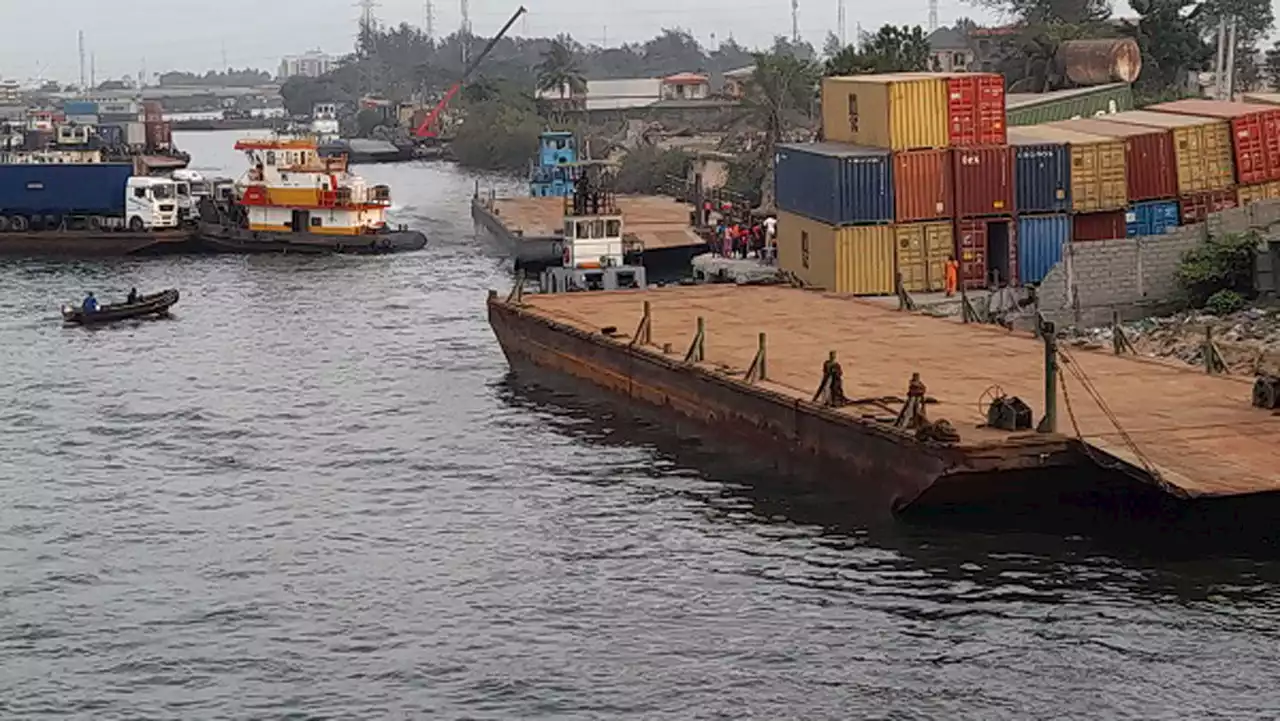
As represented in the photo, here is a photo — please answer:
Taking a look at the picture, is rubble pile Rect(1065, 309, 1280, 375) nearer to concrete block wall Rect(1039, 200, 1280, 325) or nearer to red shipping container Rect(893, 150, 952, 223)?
concrete block wall Rect(1039, 200, 1280, 325)

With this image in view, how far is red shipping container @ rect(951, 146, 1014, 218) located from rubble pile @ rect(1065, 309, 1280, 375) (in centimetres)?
534

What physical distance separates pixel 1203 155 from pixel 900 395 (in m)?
21.4

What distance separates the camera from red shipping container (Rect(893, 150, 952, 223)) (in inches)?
1799

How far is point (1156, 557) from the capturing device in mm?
26109

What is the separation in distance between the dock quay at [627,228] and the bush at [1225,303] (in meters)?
26.6

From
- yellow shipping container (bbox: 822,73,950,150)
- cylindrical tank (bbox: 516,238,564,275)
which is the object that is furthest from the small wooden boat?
yellow shipping container (bbox: 822,73,950,150)

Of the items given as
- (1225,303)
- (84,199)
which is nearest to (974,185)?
(1225,303)

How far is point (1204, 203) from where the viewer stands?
4866 cm

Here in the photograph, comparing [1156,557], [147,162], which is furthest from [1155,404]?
[147,162]

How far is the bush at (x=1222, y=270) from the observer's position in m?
42.1

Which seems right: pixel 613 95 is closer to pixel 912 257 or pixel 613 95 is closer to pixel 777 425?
pixel 912 257

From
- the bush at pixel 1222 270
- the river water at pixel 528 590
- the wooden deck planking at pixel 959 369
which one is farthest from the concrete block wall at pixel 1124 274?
the river water at pixel 528 590

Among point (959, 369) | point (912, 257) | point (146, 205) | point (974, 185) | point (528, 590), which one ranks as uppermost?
point (146, 205)

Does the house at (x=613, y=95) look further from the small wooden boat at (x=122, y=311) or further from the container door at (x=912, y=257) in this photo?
the container door at (x=912, y=257)
